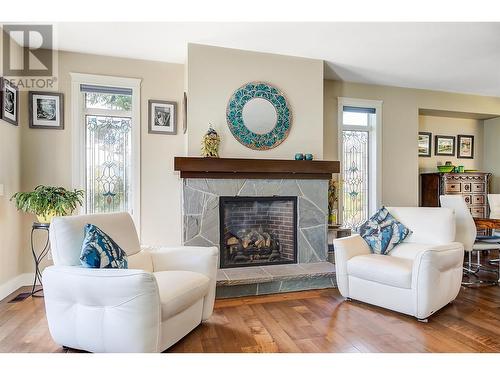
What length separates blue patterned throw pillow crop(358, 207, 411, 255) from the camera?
3227 mm

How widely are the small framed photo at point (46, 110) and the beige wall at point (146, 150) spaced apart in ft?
0.19

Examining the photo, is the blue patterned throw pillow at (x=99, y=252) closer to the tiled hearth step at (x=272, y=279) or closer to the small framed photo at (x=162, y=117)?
the tiled hearth step at (x=272, y=279)

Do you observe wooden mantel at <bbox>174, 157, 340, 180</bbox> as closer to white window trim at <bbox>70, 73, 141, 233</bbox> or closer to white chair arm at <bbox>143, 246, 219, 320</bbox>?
white window trim at <bbox>70, 73, 141, 233</bbox>

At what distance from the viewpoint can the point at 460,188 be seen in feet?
16.9

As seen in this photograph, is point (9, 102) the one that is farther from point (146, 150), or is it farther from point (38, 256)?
point (38, 256)

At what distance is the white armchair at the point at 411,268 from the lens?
257 cm

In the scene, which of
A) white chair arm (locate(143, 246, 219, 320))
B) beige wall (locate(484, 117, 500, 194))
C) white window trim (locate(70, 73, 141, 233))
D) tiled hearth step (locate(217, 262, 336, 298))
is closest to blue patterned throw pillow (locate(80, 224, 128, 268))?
white chair arm (locate(143, 246, 219, 320))

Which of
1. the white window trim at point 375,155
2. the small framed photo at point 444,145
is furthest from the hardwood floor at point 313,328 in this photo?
the small framed photo at point 444,145

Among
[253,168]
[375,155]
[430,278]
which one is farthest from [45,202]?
[375,155]

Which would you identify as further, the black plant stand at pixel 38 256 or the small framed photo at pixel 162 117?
the small framed photo at pixel 162 117

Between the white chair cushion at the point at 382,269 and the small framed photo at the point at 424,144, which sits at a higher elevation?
the small framed photo at the point at 424,144

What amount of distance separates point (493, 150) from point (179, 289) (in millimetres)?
6278

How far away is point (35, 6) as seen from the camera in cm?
221

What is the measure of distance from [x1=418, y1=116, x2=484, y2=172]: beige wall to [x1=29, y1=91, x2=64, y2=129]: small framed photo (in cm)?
546
